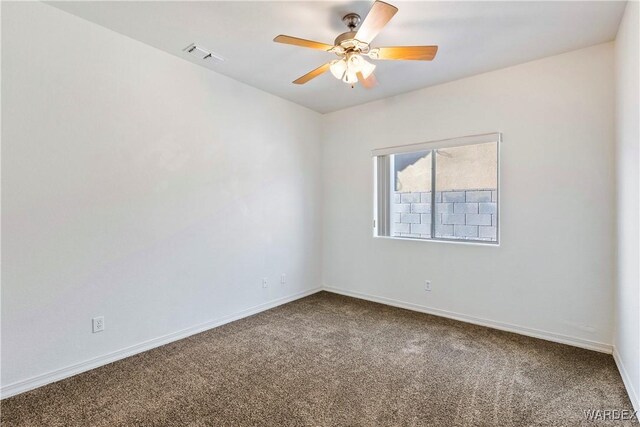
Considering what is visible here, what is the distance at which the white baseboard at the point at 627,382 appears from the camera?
6.22 feet

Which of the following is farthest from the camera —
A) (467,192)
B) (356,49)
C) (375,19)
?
(467,192)

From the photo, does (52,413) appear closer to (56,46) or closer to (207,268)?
(207,268)

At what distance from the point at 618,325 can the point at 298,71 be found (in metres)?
3.59

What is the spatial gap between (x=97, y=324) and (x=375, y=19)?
116 inches

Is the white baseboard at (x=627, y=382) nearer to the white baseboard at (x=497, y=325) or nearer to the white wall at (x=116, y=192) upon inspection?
the white baseboard at (x=497, y=325)

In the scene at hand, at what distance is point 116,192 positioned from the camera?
100 inches

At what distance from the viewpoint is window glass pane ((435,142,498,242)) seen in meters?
3.35

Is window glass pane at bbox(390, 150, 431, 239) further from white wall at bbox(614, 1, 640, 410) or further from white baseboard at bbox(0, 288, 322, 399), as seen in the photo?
white baseboard at bbox(0, 288, 322, 399)

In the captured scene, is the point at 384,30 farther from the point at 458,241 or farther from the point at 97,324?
the point at 97,324

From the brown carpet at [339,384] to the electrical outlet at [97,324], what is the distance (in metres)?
0.30

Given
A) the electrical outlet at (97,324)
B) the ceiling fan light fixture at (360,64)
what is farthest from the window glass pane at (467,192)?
the electrical outlet at (97,324)

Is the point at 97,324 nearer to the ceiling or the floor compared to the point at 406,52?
nearer to the floor

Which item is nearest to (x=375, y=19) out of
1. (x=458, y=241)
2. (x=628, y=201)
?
(x=628, y=201)

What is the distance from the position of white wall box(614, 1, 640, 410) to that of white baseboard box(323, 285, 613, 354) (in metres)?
0.19
